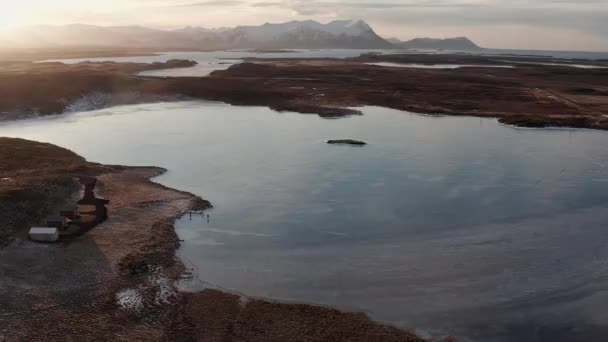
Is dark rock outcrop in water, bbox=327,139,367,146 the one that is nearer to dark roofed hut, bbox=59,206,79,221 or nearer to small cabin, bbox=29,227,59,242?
dark roofed hut, bbox=59,206,79,221

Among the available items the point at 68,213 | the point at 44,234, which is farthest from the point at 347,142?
the point at 44,234

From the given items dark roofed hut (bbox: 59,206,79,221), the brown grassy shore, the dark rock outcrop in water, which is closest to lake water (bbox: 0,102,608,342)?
the brown grassy shore

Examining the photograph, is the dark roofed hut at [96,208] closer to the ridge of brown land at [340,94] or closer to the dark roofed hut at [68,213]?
the dark roofed hut at [68,213]

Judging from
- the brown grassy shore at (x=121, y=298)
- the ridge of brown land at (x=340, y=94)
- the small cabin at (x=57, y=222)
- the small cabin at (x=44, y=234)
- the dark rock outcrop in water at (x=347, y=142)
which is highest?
the ridge of brown land at (x=340, y=94)

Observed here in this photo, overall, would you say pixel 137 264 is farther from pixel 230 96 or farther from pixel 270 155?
pixel 230 96

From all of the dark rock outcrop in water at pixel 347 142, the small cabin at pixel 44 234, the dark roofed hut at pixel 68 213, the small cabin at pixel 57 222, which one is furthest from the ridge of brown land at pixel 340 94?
the small cabin at pixel 44 234

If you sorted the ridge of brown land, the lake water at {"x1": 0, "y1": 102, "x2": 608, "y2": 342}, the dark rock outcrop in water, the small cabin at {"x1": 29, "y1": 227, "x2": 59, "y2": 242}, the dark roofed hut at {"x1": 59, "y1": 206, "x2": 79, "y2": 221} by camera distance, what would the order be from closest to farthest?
the lake water at {"x1": 0, "y1": 102, "x2": 608, "y2": 342}
the small cabin at {"x1": 29, "y1": 227, "x2": 59, "y2": 242}
the dark roofed hut at {"x1": 59, "y1": 206, "x2": 79, "y2": 221}
the dark rock outcrop in water
the ridge of brown land

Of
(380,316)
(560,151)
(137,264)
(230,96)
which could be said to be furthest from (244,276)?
(230,96)
